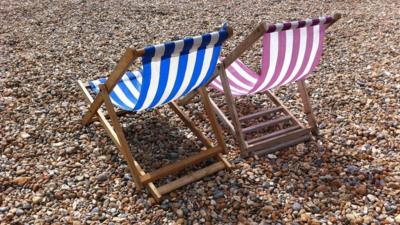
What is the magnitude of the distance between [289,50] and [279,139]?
2.58ft

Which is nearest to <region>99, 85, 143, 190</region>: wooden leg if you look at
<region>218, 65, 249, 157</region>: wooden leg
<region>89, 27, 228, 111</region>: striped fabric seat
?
<region>89, 27, 228, 111</region>: striped fabric seat

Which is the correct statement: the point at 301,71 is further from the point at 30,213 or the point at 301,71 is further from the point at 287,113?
the point at 30,213

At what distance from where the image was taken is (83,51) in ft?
18.3

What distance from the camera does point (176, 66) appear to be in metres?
2.82

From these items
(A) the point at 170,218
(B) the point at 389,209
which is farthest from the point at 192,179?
(B) the point at 389,209

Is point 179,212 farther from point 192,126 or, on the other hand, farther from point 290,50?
point 290,50

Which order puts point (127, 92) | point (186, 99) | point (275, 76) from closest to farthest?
point (275, 76) < point (127, 92) < point (186, 99)

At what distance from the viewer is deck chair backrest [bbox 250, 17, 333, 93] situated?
9.82 feet

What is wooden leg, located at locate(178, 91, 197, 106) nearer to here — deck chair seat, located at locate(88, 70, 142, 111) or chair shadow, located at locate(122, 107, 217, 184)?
chair shadow, located at locate(122, 107, 217, 184)

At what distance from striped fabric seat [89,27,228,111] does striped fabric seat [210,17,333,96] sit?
0.40 metres

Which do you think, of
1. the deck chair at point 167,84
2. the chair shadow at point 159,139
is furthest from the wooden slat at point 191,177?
the chair shadow at point 159,139

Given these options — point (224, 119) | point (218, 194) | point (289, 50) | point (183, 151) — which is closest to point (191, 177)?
point (218, 194)

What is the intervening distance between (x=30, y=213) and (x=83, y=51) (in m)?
3.16

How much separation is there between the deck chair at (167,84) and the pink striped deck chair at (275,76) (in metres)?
0.20
